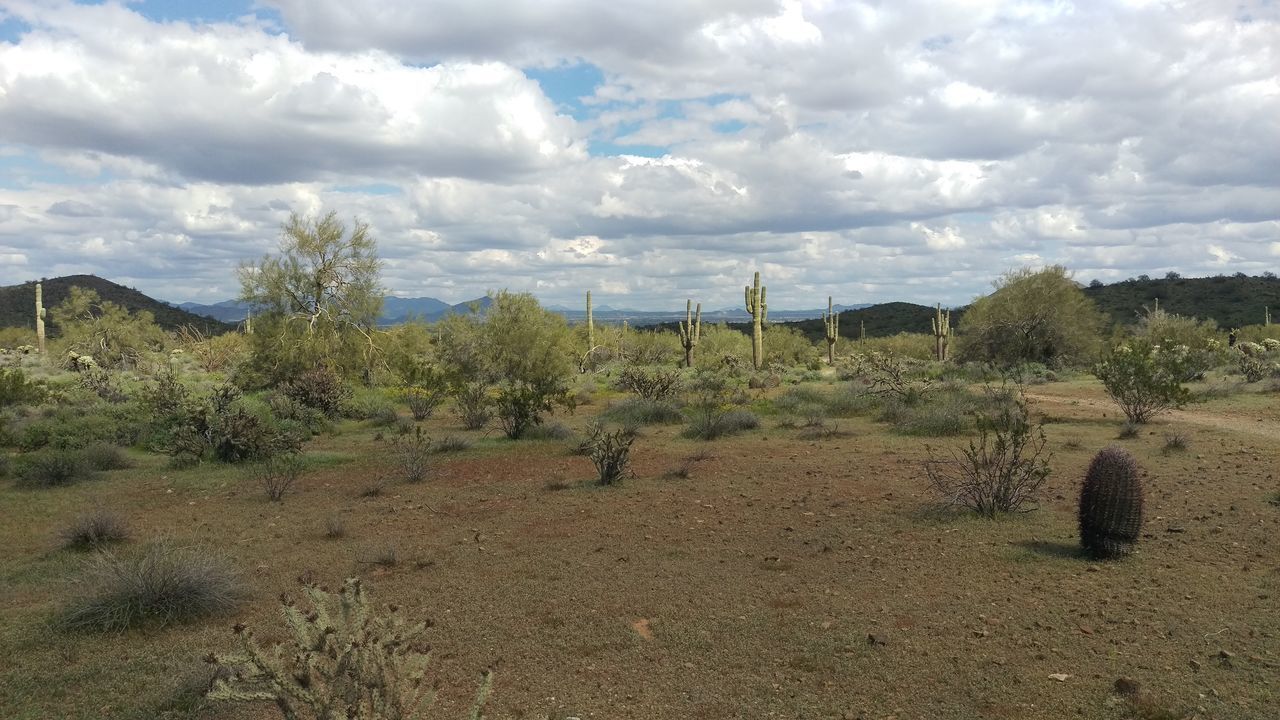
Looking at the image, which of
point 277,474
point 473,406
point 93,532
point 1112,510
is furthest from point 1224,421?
point 93,532

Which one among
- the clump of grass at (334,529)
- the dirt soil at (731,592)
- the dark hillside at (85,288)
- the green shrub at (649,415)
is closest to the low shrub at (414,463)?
the dirt soil at (731,592)

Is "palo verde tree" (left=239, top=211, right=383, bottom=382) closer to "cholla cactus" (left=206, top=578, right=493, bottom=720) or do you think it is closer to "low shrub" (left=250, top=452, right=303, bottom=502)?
"low shrub" (left=250, top=452, right=303, bottom=502)

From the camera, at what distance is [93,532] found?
855 cm

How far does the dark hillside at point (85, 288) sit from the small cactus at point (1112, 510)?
202ft

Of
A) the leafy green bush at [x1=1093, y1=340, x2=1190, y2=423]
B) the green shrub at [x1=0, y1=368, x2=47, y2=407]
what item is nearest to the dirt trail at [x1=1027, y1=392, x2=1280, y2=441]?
the leafy green bush at [x1=1093, y1=340, x2=1190, y2=423]

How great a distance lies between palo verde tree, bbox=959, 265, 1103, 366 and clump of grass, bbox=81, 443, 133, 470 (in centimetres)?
3001

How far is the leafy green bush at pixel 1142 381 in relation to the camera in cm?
1536

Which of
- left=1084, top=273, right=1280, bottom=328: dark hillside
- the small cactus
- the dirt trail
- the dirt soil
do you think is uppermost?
left=1084, top=273, right=1280, bottom=328: dark hillside

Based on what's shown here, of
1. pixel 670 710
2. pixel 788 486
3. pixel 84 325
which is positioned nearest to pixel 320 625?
pixel 670 710

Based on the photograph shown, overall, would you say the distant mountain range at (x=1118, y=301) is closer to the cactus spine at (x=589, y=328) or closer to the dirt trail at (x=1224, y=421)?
the cactus spine at (x=589, y=328)

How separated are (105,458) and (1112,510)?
1448 centimetres

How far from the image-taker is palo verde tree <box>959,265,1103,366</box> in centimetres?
3203

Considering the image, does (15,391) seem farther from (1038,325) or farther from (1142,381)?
(1038,325)

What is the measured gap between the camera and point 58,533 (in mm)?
8789
